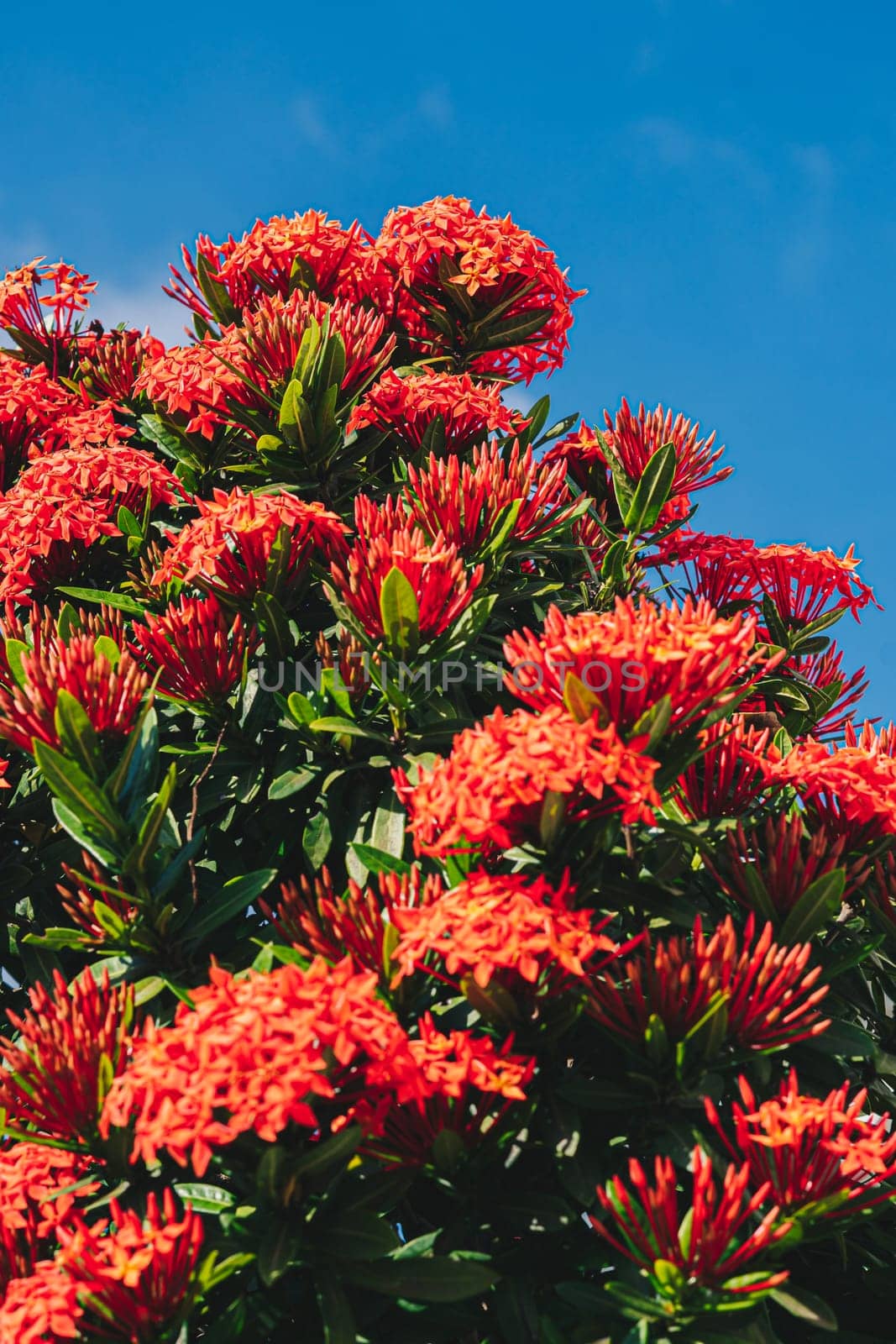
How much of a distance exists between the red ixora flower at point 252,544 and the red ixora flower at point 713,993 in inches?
54.8

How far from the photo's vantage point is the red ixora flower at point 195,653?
323cm

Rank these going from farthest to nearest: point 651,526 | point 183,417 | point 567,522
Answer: point 183,417 → point 651,526 → point 567,522

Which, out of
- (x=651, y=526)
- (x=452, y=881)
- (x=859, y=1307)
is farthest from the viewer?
(x=651, y=526)

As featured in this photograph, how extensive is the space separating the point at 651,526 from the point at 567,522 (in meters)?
0.45

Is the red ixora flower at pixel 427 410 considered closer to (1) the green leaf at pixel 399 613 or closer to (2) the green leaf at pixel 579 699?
(1) the green leaf at pixel 399 613

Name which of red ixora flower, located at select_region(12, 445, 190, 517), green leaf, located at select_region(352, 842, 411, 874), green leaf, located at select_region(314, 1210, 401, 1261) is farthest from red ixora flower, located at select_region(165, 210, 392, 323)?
green leaf, located at select_region(314, 1210, 401, 1261)

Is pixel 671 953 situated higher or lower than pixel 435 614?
lower

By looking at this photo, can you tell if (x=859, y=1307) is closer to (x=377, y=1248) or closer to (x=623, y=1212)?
(x=623, y=1212)

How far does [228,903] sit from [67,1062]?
0.53 metres

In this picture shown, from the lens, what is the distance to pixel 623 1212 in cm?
228

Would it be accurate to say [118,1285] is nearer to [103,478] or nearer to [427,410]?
[103,478]

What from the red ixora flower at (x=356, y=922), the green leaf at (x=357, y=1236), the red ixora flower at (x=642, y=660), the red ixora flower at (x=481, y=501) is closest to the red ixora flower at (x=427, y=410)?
the red ixora flower at (x=481, y=501)

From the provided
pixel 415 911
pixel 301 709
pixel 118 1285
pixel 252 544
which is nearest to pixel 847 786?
pixel 415 911

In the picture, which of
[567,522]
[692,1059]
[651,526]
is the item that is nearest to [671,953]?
[692,1059]
